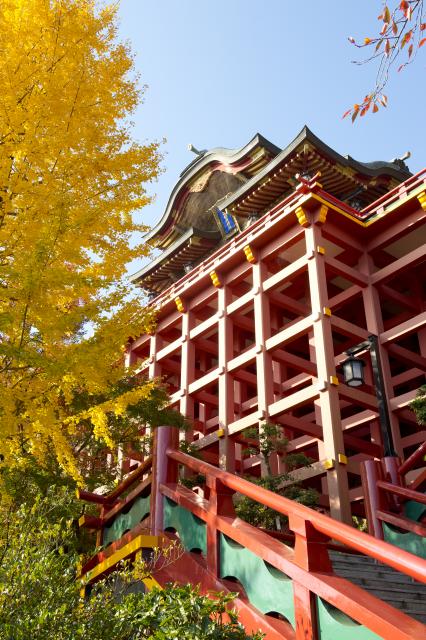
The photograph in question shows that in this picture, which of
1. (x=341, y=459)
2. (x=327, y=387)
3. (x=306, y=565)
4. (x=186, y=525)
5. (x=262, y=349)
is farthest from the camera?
(x=262, y=349)

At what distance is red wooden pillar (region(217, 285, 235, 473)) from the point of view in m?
16.0

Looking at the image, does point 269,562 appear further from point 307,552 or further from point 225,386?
point 225,386

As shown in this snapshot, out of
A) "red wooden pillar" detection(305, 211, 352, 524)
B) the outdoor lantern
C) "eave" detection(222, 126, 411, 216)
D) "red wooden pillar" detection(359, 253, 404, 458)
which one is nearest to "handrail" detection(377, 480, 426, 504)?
the outdoor lantern

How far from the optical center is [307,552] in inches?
152

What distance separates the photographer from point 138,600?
377 centimetres

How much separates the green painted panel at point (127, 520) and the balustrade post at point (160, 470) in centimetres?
36

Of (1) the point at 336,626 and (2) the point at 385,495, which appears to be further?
(2) the point at 385,495

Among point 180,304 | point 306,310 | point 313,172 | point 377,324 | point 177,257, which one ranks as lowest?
point 377,324

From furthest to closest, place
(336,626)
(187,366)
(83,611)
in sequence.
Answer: (187,366) → (83,611) → (336,626)

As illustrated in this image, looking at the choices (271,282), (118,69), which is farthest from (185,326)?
(118,69)

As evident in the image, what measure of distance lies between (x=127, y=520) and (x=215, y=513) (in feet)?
6.27

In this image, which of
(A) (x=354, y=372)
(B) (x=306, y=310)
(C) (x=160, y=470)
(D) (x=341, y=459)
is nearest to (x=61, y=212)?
(C) (x=160, y=470)

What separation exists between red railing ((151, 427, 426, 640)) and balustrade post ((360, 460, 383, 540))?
2.90 metres

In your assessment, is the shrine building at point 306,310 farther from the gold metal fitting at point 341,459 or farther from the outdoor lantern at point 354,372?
the outdoor lantern at point 354,372
